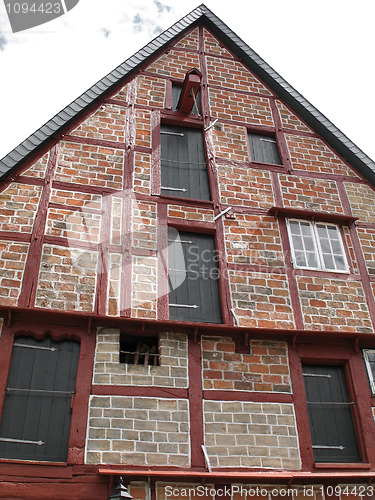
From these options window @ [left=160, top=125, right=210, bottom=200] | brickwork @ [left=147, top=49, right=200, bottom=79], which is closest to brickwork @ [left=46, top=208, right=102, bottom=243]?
window @ [left=160, top=125, right=210, bottom=200]

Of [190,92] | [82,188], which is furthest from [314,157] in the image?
[82,188]

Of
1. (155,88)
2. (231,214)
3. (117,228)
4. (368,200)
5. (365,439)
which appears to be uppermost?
(155,88)

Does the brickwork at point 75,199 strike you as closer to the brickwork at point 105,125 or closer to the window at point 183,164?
the window at point 183,164

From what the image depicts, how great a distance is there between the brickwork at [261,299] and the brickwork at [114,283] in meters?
1.64

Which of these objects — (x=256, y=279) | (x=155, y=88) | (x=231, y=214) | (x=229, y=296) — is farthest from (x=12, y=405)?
(x=155, y=88)

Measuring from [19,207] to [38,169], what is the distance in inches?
31.9

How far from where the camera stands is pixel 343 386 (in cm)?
742

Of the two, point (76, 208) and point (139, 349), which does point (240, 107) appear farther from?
point (139, 349)

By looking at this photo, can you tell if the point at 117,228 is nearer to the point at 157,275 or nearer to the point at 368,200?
the point at 157,275

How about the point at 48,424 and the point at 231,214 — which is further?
the point at 231,214

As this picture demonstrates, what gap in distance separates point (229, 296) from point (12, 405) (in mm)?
→ 3223

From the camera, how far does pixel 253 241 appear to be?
8.35m

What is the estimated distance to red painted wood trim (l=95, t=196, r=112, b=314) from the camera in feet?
23.6

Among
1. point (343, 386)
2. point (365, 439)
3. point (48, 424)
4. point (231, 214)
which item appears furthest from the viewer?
point (231, 214)
